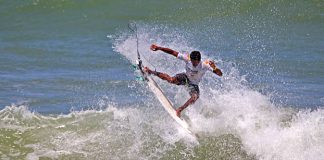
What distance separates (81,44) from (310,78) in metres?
7.80

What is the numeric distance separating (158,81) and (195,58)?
3172mm

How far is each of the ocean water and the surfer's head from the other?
118 centimetres

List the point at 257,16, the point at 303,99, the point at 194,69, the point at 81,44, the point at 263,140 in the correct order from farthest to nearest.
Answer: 1. the point at 257,16
2. the point at 81,44
3. the point at 303,99
4. the point at 194,69
5. the point at 263,140

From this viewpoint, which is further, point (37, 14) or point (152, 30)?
point (37, 14)

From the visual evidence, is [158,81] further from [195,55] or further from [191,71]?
[195,55]

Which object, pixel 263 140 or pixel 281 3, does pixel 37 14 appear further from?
pixel 263 140

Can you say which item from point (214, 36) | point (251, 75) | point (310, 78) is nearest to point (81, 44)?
point (214, 36)

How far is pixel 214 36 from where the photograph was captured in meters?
21.0

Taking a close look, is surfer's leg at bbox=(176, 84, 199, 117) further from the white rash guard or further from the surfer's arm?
the surfer's arm

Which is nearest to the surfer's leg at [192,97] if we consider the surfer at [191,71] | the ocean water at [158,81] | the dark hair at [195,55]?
the surfer at [191,71]

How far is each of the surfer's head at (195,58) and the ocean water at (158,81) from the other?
1.18 metres

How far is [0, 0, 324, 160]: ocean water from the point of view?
38.3 feet

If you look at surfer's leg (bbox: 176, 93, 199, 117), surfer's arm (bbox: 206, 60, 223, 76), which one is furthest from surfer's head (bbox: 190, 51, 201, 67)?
surfer's leg (bbox: 176, 93, 199, 117)

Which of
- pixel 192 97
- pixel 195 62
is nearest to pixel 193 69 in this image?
pixel 195 62
